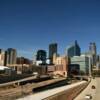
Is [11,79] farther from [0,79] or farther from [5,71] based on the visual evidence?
[5,71]

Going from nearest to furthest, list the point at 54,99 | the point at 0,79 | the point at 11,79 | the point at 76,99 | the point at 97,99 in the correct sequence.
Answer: the point at 54,99, the point at 76,99, the point at 97,99, the point at 0,79, the point at 11,79

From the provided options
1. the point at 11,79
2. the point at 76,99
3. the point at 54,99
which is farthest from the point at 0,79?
the point at 54,99

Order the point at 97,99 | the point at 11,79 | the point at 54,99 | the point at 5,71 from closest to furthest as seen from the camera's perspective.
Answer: the point at 54,99, the point at 97,99, the point at 11,79, the point at 5,71

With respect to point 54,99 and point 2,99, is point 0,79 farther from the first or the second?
point 54,99

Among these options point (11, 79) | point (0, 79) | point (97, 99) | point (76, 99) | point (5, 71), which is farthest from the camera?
point (5, 71)

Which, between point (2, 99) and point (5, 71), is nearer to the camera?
point (2, 99)


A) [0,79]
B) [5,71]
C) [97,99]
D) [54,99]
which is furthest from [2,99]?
[5,71]

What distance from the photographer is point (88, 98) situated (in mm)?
70812

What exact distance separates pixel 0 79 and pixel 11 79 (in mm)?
16794

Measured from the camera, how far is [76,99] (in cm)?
6894

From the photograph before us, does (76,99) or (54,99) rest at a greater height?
(54,99)

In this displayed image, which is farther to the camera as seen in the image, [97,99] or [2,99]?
[97,99]

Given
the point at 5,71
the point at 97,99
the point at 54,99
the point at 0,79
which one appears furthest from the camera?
the point at 5,71

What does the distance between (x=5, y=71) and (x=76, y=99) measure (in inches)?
4962
